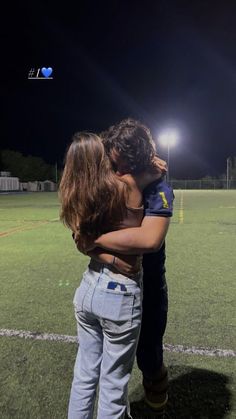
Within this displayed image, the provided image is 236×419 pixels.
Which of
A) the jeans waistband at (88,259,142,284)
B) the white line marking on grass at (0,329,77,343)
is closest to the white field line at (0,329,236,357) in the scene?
the white line marking on grass at (0,329,77,343)

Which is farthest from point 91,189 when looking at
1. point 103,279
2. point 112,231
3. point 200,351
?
point 200,351

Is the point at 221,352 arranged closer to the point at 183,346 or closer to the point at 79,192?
the point at 183,346

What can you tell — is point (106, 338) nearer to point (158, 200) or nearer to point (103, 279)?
point (103, 279)

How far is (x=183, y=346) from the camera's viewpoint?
3.82m

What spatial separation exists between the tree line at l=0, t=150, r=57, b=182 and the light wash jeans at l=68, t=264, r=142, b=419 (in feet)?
266

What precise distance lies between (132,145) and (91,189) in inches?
10.9

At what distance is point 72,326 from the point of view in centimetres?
431

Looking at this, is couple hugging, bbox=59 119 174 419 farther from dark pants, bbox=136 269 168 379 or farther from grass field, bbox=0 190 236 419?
grass field, bbox=0 190 236 419

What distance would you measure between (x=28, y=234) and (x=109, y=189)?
32.0ft

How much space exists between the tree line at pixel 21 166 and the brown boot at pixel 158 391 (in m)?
80.6

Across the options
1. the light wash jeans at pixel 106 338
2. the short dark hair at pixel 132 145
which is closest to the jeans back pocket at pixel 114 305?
the light wash jeans at pixel 106 338

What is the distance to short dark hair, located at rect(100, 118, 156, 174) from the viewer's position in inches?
80.5

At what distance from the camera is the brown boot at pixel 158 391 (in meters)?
2.75

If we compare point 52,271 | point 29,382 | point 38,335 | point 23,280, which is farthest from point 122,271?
point 52,271
